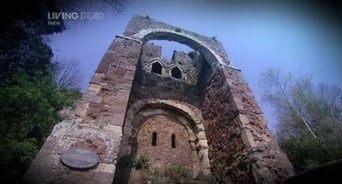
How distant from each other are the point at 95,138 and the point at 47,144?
784 mm

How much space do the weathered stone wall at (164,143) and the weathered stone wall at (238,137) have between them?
34.4 inches

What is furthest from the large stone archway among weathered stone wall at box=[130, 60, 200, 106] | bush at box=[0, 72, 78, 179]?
bush at box=[0, 72, 78, 179]

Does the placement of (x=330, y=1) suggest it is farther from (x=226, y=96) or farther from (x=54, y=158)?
(x=54, y=158)

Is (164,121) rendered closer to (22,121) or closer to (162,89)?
(162,89)

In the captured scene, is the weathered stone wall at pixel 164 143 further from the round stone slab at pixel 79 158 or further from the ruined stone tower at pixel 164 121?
the round stone slab at pixel 79 158

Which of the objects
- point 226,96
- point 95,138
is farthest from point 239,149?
point 95,138

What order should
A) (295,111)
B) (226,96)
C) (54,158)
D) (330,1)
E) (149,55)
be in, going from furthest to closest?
1. (295,111)
2. (149,55)
3. (226,96)
4. (330,1)
5. (54,158)

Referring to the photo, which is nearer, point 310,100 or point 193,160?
point 193,160

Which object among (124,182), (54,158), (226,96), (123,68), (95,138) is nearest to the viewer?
(54,158)

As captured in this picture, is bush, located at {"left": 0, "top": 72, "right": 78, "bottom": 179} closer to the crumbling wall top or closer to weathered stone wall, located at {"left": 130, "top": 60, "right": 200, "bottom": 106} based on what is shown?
weathered stone wall, located at {"left": 130, "top": 60, "right": 200, "bottom": 106}

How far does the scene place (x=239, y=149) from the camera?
17.8 ft

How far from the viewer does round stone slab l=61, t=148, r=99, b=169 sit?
3437mm

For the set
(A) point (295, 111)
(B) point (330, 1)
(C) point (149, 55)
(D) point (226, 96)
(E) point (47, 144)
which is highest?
(C) point (149, 55)

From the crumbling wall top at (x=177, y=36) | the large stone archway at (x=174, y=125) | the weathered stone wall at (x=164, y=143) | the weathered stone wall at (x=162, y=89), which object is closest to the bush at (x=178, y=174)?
the weathered stone wall at (x=164, y=143)
